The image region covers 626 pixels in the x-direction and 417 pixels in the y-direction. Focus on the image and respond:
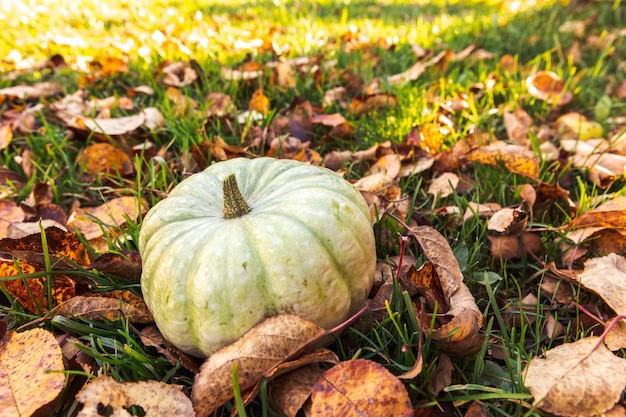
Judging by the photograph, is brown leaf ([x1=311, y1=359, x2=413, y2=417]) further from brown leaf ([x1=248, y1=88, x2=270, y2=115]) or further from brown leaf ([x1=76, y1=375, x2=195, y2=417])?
brown leaf ([x1=248, y1=88, x2=270, y2=115])

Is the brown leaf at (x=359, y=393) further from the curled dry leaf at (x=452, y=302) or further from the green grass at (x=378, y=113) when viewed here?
the curled dry leaf at (x=452, y=302)

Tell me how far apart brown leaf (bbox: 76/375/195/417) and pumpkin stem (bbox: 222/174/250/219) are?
1.81ft

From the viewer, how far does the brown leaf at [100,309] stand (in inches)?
67.6

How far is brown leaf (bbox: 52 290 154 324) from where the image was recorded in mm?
1718

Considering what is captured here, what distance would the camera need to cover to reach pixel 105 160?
2.67 meters

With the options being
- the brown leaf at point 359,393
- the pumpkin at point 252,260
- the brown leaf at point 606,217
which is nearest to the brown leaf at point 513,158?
the brown leaf at point 606,217

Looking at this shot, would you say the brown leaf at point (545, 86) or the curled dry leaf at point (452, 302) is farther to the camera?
the brown leaf at point (545, 86)

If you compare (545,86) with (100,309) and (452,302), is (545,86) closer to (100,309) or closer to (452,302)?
(452,302)

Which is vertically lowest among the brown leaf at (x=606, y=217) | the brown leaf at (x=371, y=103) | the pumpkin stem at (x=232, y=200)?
the brown leaf at (x=606, y=217)

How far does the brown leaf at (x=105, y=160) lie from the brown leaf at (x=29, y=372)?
4.10 feet

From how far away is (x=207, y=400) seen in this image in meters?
1.37

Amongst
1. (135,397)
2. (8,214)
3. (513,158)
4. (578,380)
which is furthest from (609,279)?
(8,214)

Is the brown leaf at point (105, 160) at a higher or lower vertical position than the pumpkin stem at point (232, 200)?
lower

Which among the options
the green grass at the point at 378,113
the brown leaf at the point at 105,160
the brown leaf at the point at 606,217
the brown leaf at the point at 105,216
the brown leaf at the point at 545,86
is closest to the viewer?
the green grass at the point at 378,113
